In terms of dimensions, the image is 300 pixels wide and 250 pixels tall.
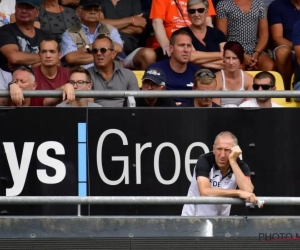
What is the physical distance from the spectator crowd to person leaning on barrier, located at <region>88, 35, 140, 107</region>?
0.01m

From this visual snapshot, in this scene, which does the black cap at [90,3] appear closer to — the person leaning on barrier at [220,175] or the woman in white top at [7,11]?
the woman in white top at [7,11]

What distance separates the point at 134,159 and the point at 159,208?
531 mm

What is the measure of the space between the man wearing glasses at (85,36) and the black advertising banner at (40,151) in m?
2.24

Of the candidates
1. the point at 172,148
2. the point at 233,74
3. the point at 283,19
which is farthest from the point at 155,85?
the point at 283,19

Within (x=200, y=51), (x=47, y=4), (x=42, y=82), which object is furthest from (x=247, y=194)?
(x=47, y=4)

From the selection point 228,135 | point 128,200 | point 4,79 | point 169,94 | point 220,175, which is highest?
point 4,79

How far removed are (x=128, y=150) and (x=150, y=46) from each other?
3426 millimetres

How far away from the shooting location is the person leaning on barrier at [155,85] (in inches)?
378

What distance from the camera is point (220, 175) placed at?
8570 millimetres

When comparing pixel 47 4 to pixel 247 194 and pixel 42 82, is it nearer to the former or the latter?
pixel 42 82

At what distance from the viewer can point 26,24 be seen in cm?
1098

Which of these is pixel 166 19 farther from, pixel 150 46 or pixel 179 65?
pixel 179 65

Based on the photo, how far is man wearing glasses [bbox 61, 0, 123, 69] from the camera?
11.0 m

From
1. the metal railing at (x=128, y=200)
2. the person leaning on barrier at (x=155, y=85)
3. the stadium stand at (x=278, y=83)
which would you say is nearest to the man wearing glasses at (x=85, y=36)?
the stadium stand at (x=278, y=83)
